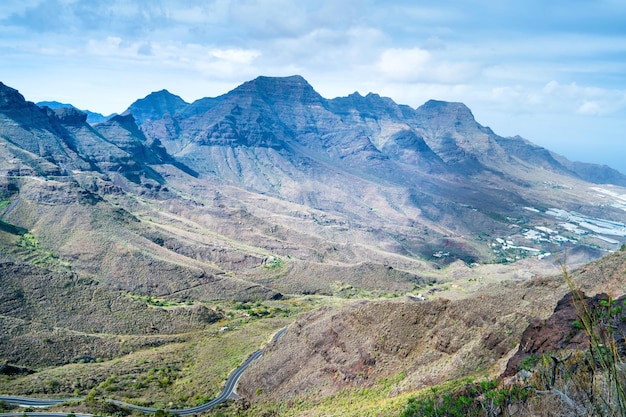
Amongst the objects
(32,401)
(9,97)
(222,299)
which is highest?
(9,97)

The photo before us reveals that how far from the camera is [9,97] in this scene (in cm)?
16588

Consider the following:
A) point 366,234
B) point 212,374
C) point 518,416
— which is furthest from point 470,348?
point 366,234

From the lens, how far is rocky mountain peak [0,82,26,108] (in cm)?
16338

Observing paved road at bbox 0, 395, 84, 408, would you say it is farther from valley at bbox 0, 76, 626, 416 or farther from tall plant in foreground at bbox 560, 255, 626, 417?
tall plant in foreground at bbox 560, 255, 626, 417

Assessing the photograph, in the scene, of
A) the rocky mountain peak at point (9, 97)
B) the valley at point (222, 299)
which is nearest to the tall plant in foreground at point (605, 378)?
the valley at point (222, 299)

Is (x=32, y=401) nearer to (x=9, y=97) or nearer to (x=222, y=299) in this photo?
(x=222, y=299)

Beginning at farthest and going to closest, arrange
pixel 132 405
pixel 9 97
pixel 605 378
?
1. pixel 9 97
2. pixel 132 405
3. pixel 605 378

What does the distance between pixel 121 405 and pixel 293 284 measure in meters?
72.4

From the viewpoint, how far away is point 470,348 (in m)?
40.5

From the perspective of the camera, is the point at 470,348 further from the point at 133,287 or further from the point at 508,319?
the point at 133,287

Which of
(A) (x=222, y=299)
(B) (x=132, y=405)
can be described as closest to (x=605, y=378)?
(B) (x=132, y=405)

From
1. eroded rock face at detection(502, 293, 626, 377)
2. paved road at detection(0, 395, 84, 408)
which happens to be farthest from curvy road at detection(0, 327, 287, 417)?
eroded rock face at detection(502, 293, 626, 377)

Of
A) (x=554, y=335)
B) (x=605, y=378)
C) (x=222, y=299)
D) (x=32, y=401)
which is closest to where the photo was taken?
(x=605, y=378)

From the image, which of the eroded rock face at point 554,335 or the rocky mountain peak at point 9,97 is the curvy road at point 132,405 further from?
the rocky mountain peak at point 9,97
